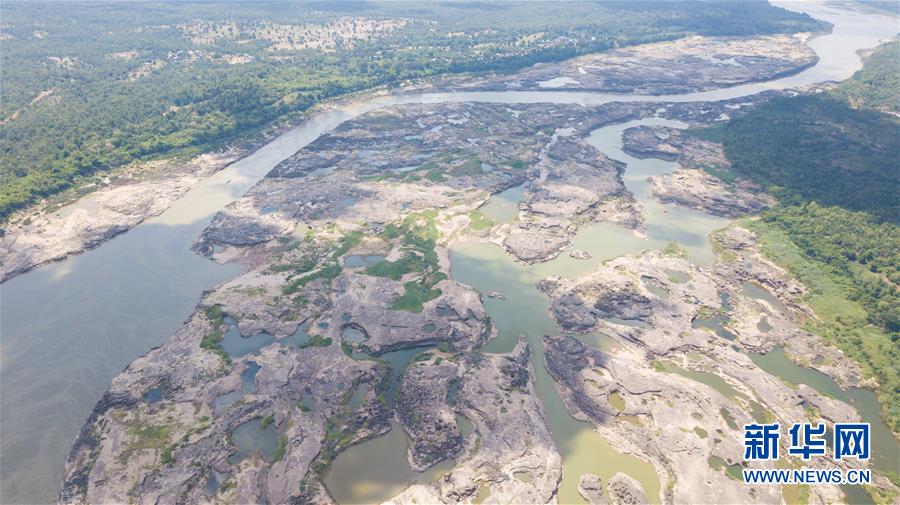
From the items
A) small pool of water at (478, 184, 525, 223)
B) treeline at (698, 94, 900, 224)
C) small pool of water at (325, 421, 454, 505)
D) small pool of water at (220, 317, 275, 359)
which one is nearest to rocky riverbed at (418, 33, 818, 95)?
treeline at (698, 94, 900, 224)

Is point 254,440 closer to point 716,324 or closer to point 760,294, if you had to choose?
point 716,324

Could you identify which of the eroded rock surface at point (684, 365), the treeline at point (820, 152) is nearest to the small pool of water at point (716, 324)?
the eroded rock surface at point (684, 365)

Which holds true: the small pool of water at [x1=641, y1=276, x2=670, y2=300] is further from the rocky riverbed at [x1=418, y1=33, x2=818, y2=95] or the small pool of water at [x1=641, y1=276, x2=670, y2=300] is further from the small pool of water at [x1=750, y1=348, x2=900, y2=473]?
the rocky riverbed at [x1=418, y1=33, x2=818, y2=95]

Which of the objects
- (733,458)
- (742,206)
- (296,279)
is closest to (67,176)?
(296,279)

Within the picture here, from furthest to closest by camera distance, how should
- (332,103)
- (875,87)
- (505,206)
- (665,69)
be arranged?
(665,69)
(875,87)
(332,103)
(505,206)

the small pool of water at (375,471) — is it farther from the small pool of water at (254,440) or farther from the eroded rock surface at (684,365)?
the eroded rock surface at (684,365)

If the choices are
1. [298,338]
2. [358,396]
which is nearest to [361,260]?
[298,338]
